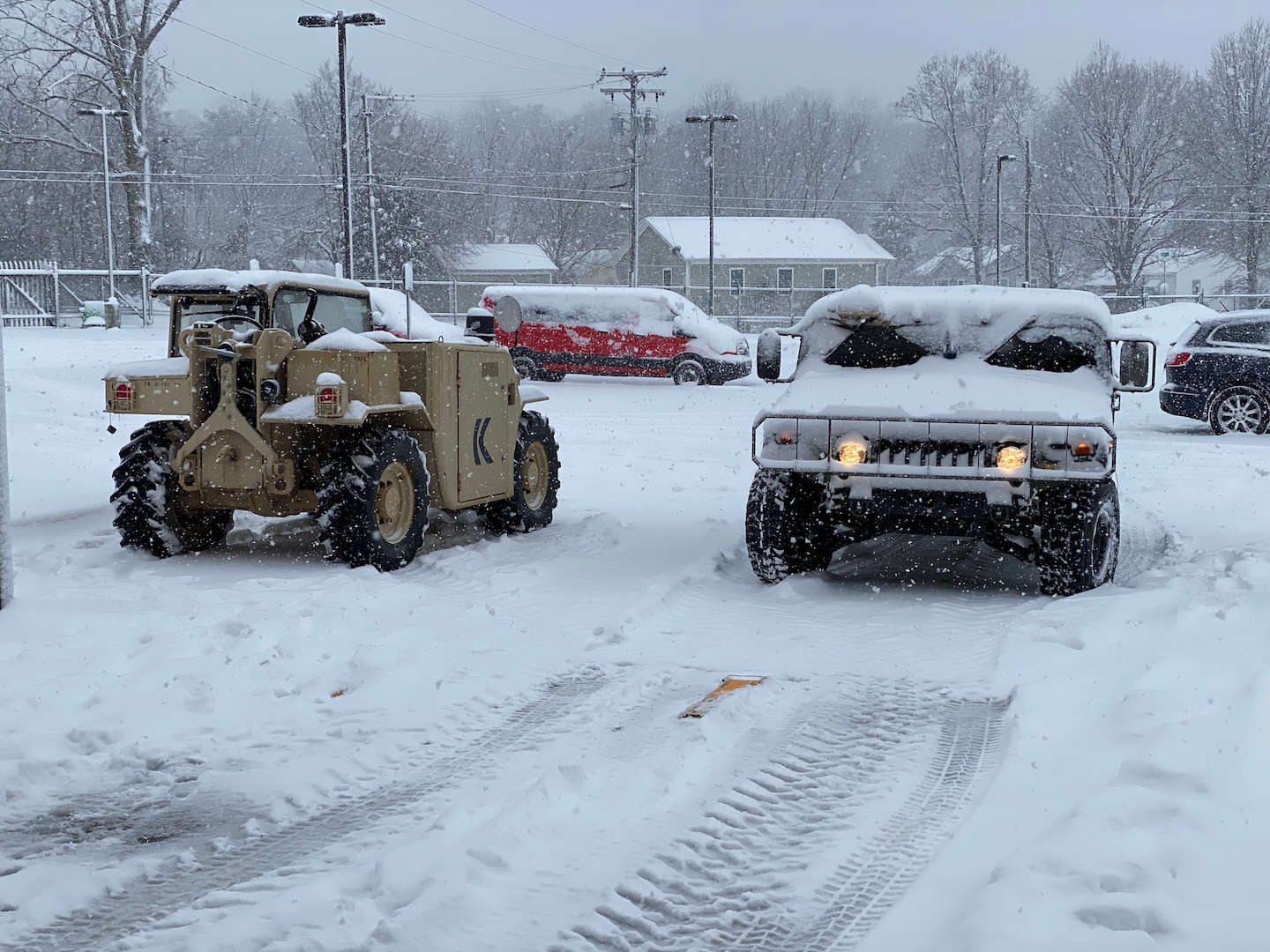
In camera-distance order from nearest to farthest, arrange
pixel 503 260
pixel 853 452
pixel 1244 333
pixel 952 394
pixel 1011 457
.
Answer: pixel 1011 457
pixel 853 452
pixel 952 394
pixel 1244 333
pixel 503 260

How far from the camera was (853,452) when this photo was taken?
7707 mm

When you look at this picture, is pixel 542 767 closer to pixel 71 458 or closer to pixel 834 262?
pixel 71 458

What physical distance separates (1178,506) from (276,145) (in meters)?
81.4

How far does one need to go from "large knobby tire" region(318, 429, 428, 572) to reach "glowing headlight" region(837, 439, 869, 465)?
283 centimetres

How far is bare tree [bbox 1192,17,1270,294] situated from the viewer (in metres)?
56.8

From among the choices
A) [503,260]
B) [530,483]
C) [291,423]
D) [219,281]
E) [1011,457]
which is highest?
[503,260]

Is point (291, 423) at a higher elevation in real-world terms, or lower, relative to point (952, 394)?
lower

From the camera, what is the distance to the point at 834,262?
60.3m

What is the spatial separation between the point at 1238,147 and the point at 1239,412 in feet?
147

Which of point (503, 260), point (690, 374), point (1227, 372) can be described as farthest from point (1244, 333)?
point (503, 260)

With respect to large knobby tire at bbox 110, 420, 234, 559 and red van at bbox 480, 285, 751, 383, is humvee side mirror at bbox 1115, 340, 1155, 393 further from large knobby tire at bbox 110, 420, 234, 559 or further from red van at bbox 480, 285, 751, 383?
red van at bbox 480, 285, 751, 383

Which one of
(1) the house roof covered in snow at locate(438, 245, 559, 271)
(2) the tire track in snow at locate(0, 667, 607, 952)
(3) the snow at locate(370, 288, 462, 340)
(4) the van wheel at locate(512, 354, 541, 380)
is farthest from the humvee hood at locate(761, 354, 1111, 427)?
(1) the house roof covered in snow at locate(438, 245, 559, 271)

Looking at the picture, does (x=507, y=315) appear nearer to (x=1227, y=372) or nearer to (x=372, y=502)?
(x=372, y=502)

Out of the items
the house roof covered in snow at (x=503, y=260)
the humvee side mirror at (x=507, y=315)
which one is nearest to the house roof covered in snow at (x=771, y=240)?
the house roof covered in snow at (x=503, y=260)
